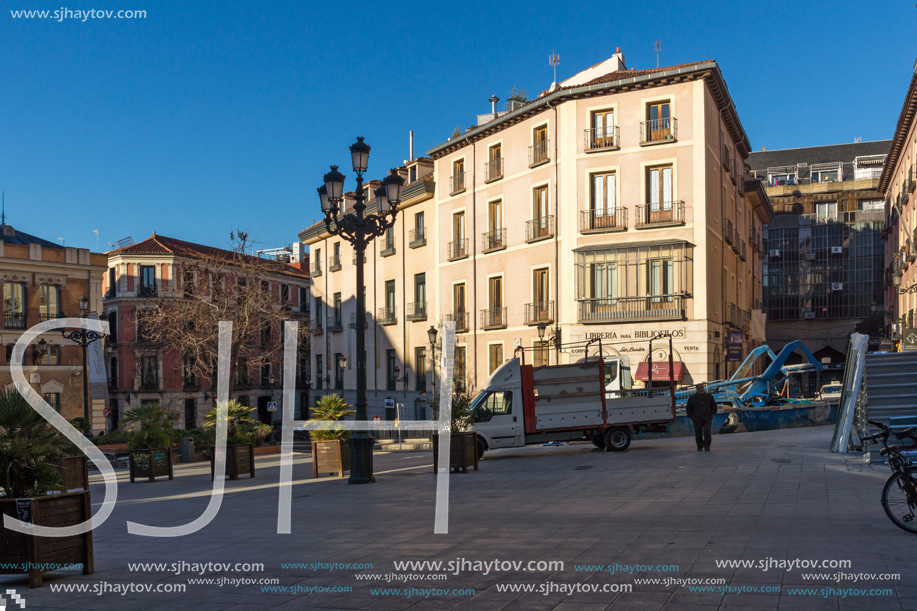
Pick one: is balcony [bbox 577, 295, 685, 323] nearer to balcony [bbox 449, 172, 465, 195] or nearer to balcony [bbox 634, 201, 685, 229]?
balcony [bbox 634, 201, 685, 229]

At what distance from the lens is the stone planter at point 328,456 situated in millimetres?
17109

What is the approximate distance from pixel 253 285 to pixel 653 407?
1848cm

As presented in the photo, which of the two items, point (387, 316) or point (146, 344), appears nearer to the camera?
point (387, 316)

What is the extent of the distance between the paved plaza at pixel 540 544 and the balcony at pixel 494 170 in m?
24.3

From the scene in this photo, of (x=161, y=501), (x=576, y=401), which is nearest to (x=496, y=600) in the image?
(x=161, y=501)

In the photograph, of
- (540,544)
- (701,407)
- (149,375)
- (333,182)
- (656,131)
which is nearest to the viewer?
(540,544)

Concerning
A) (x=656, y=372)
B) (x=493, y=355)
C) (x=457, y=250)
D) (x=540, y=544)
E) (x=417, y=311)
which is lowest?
(x=540, y=544)

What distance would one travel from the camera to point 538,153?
35344mm

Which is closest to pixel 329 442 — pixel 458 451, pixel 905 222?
pixel 458 451

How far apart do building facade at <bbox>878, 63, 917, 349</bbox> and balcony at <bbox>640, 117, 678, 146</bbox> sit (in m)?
11.7

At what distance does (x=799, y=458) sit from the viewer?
1586 centimetres

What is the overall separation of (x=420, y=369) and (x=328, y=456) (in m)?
26.0

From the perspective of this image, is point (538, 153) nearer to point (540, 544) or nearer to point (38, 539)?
point (540, 544)

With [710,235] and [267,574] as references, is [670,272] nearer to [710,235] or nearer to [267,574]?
[710,235]
